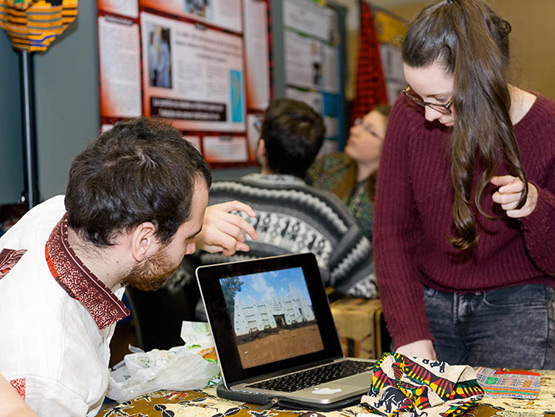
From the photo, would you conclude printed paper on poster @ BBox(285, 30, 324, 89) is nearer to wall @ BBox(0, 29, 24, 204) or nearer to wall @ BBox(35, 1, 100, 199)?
wall @ BBox(35, 1, 100, 199)

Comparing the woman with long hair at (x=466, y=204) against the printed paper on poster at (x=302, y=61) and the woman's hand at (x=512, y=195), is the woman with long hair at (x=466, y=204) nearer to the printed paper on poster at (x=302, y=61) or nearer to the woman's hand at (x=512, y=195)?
the woman's hand at (x=512, y=195)

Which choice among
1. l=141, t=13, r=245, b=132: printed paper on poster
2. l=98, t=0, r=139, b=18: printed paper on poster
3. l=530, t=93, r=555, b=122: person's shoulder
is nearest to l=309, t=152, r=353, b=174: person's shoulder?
l=141, t=13, r=245, b=132: printed paper on poster

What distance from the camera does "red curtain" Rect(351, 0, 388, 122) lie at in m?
4.48

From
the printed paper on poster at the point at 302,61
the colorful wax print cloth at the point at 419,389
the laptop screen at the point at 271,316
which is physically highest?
the printed paper on poster at the point at 302,61

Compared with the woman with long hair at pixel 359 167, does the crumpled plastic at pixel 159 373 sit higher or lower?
lower

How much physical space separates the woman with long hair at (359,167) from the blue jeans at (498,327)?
150cm

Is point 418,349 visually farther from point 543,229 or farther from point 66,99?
point 66,99

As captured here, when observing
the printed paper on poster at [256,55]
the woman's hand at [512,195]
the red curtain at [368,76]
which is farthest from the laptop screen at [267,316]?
the red curtain at [368,76]

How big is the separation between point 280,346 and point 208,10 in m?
2.18

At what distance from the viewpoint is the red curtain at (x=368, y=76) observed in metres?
4.48

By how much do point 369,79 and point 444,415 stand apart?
3.66 metres

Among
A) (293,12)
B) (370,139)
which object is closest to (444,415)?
(370,139)

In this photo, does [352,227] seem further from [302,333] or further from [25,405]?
[25,405]

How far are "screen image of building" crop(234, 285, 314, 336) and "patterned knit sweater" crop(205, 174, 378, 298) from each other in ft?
2.60
